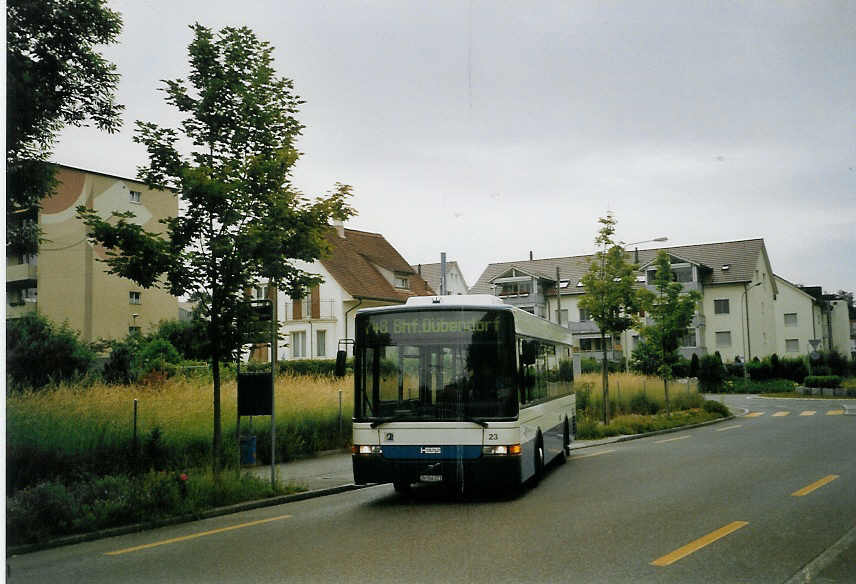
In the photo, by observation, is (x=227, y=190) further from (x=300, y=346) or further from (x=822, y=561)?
(x=300, y=346)

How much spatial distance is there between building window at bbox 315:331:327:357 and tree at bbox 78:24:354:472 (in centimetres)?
2587

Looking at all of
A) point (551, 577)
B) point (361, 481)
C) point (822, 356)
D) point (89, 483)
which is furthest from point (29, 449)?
point (822, 356)

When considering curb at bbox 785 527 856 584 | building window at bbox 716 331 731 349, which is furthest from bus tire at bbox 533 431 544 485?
building window at bbox 716 331 731 349

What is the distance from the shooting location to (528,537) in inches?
358

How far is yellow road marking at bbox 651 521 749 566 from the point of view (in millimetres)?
7707

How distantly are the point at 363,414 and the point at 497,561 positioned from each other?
4.83m

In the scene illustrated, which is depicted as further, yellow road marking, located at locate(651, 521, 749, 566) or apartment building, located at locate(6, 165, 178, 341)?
apartment building, located at locate(6, 165, 178, 341)

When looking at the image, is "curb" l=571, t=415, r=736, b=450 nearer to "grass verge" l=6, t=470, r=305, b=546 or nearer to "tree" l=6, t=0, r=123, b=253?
"grass verge" l=6, t=470, r=305, b=546

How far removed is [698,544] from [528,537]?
174cm

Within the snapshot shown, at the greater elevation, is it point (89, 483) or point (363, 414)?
point (363, 414)

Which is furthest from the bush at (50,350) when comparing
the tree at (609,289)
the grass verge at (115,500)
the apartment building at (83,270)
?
the tree at (609,289)

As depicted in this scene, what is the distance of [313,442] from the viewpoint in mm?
19312

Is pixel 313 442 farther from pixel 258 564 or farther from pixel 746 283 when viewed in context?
pixel 746 283

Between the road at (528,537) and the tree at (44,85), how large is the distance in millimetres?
4679
